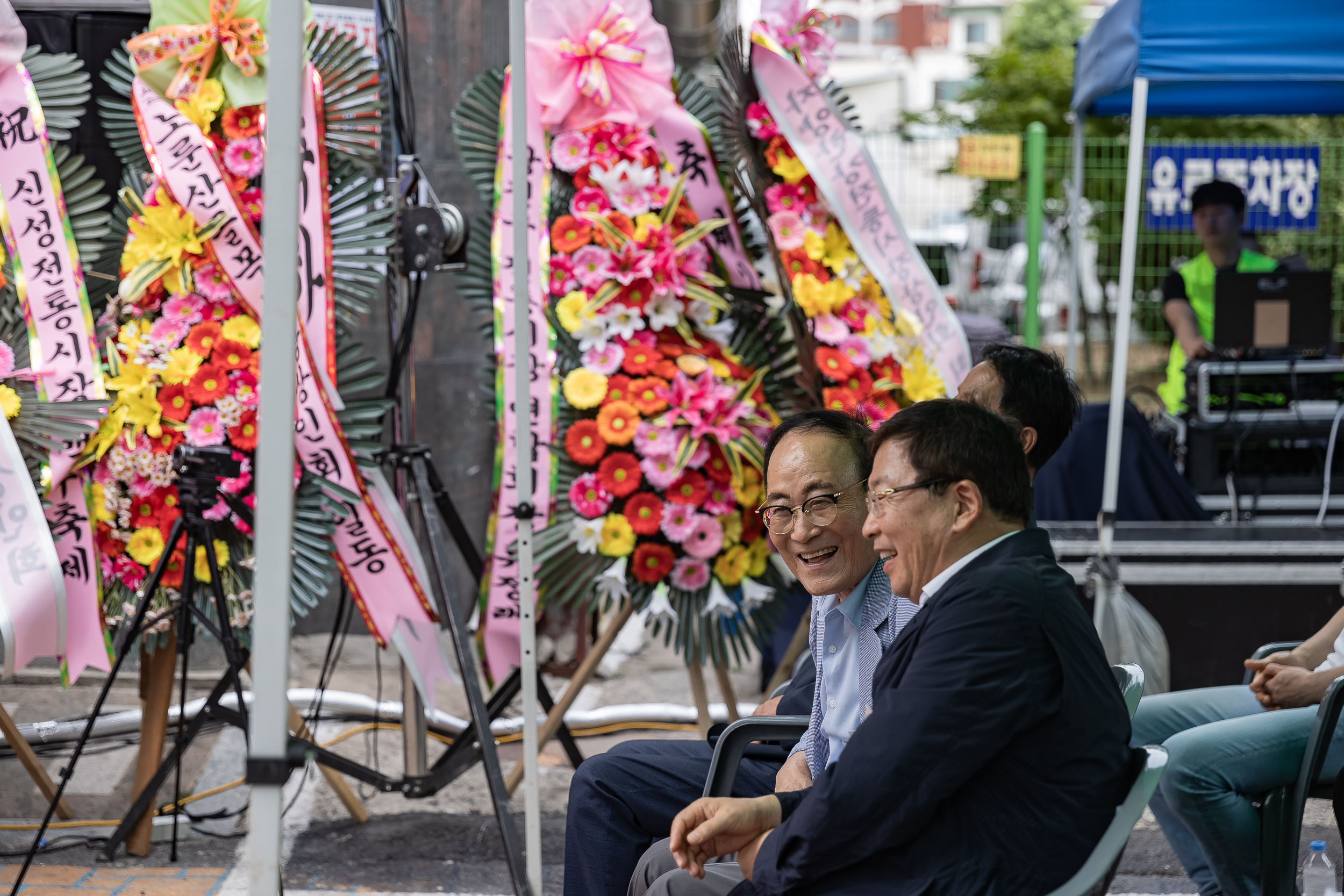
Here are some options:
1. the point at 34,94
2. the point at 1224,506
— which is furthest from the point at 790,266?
the point at 1224,506

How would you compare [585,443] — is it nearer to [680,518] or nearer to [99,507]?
[680,518]

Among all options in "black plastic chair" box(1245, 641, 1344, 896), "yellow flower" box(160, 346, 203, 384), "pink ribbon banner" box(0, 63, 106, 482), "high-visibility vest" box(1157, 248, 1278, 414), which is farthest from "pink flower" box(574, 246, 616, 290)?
"high-visibility vest" box(1157, 248, 1278, 414)

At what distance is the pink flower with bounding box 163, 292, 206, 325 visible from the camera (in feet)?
10.4

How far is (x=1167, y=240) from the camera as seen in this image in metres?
8.54

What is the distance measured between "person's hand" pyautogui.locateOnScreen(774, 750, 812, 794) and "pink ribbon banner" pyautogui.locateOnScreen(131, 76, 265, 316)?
5.55ft

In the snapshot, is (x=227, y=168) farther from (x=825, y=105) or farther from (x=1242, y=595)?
(x=1242, y=595)

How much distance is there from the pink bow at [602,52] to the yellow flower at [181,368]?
1.20 metres

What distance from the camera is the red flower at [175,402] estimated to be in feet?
10.3

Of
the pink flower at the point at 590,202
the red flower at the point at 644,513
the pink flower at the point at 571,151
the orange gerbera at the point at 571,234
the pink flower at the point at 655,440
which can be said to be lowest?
the red flower at the point at 644,513

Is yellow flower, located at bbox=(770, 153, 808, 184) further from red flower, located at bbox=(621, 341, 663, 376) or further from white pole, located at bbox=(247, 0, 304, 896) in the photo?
white pole, located at bbox=(247, 0, 304, 896)

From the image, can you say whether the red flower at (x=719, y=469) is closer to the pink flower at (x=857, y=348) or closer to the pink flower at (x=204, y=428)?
the pink flower at (x=857, y=348)

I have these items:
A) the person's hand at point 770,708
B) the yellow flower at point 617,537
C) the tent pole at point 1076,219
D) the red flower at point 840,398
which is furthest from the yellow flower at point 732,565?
the tent pole at point 1076,219

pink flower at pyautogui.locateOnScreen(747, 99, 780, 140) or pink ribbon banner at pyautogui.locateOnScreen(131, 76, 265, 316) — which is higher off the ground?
pink flower at pyautogui.locateOnScreen(747, 99, 780, 140)

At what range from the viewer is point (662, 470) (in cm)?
333
